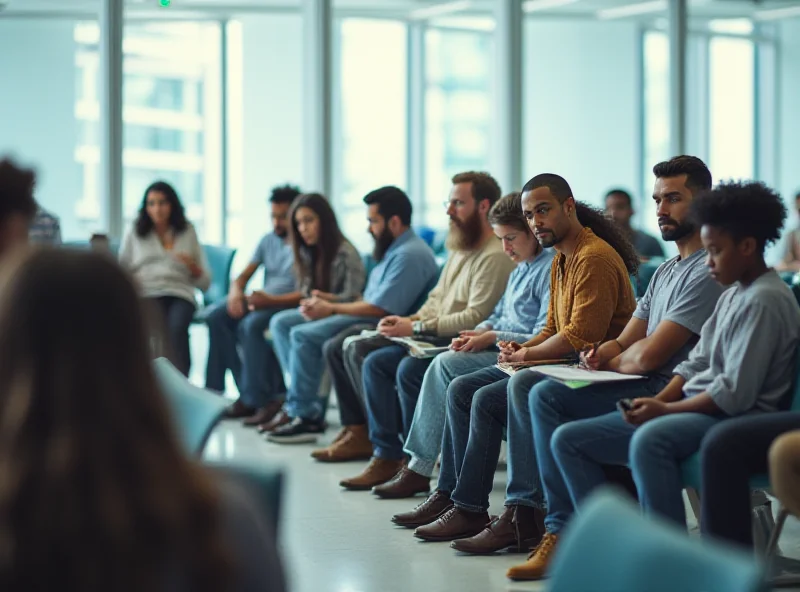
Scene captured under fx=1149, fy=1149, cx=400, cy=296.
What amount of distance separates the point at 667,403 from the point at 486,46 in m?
7.39

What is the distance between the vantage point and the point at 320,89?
8.01 metres

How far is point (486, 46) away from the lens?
10.1m

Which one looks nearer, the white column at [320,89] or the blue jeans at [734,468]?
the blue jeans at [734,468]

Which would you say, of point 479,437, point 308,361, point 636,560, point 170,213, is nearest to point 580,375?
point 479,437

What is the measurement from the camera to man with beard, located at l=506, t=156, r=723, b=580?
10.9 feet

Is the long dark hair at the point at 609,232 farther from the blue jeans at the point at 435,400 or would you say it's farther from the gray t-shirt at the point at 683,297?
the blue jeans at the point at 435,400

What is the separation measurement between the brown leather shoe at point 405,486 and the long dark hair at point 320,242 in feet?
5.69

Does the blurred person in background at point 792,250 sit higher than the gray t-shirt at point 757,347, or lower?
higher

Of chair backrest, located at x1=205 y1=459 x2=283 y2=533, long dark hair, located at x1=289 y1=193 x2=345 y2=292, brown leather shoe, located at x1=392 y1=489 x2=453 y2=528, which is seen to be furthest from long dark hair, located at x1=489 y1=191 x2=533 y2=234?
chair backrest, located at x1=205 y1=459 x2=283 y2=533

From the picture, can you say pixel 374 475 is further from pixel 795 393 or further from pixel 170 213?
pixel 170 213

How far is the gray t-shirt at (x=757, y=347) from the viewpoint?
2.89 meters

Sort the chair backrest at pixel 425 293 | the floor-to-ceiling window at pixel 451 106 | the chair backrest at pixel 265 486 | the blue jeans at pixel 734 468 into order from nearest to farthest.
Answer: the chair backrest at pixel 265 486 < the blue jeans at pixel 734 468 < the chair backrest at pixel 425 293 < the floor-to-ceiling window at pixel 451 106

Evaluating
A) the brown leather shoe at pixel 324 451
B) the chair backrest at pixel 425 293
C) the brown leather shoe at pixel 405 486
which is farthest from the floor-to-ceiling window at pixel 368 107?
the brown leather shoe at pixel 405 486

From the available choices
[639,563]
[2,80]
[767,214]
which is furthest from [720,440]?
[2,80]
